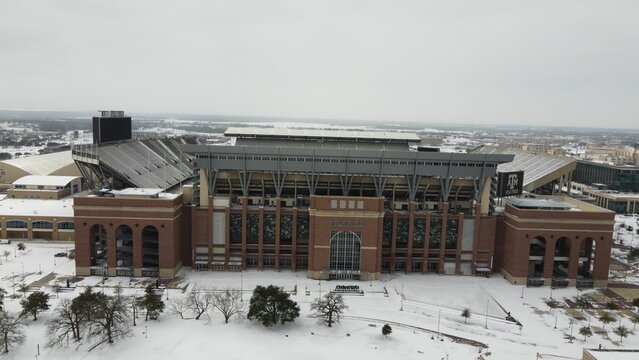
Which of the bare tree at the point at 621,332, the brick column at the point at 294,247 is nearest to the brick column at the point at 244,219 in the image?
the brick column at the point at 294,247

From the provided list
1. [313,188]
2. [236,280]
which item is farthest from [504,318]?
[236,280]

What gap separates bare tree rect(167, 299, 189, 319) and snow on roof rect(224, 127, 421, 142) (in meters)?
34.6

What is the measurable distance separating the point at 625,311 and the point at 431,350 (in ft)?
110

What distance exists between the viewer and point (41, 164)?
153m

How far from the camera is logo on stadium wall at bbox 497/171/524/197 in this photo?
3467 inches

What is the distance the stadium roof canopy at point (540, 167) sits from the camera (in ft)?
395

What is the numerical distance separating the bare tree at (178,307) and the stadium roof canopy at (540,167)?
86.5 metres

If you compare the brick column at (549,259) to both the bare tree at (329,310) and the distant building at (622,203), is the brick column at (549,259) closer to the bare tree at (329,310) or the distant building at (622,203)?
the bare tree at (329,310)

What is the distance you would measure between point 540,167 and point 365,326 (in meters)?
90.4

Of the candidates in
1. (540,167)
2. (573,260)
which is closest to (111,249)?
(573,260)

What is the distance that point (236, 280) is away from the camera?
78125 mm

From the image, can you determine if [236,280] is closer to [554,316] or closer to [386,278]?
[386,278]

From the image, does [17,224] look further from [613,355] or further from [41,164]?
[613,355]

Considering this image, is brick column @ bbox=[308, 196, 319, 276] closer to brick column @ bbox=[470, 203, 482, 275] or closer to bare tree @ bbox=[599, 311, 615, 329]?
brick column @ bbox=[470, 203, 482, 275]
